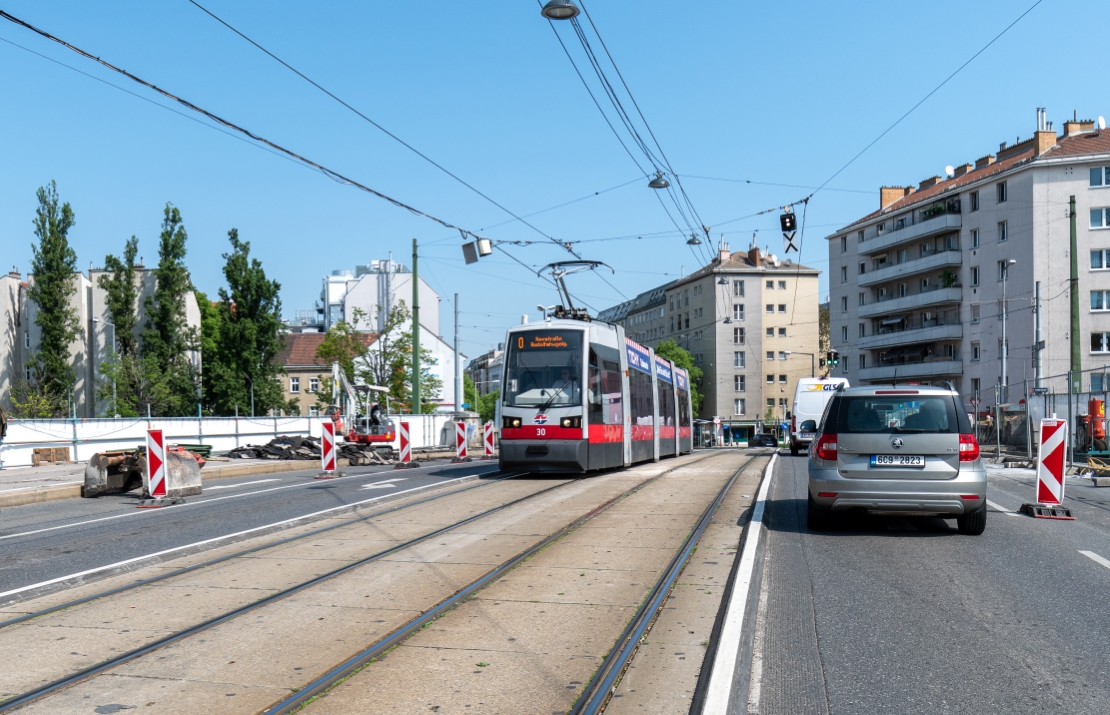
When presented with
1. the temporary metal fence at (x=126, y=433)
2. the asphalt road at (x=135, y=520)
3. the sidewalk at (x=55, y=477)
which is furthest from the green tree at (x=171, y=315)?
the asphalt road at (x=135, y=520)

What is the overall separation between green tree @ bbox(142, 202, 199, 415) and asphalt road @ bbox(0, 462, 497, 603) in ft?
131

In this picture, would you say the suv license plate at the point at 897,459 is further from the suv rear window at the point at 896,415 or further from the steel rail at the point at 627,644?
the steel rail at the point at 627,644

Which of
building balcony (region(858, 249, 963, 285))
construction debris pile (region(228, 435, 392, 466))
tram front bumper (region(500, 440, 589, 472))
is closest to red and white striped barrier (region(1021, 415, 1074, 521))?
tram front bumper (region(500, 440, 589, 472))

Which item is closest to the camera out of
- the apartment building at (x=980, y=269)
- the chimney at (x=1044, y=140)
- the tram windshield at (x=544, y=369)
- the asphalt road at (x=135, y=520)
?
the asphalt road at (x=135, y=520)

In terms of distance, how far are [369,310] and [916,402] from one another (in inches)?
3150

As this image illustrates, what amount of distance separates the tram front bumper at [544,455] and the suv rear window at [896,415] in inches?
341

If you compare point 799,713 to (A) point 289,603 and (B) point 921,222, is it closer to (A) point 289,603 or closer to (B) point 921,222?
(A) point 289,603

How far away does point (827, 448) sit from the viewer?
430 inches

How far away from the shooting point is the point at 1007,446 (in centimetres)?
3189

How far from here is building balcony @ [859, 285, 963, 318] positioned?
6694cm

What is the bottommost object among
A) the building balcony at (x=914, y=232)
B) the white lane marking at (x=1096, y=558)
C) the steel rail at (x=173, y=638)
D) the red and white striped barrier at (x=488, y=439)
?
the red and white striped barrier at (x=488, y=439)

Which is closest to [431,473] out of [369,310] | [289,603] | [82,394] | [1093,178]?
[289,603]

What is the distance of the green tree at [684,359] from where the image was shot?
96.8 m

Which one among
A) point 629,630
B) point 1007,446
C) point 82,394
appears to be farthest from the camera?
point 82,394
